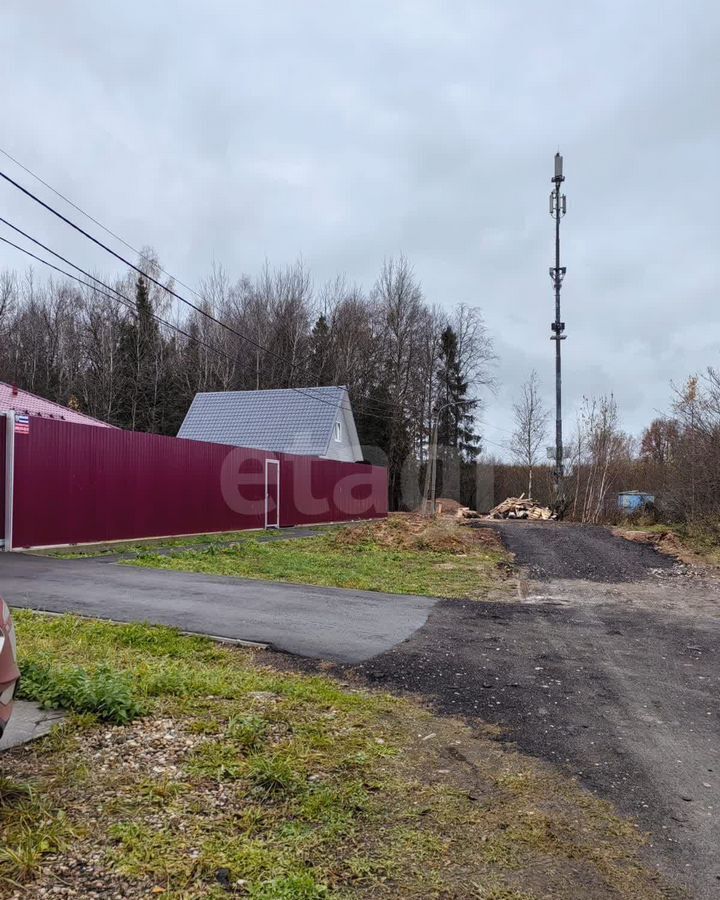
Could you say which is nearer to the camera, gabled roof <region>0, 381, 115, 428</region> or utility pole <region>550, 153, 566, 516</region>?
gabled roof <region>0, 381, 115, 428</region>

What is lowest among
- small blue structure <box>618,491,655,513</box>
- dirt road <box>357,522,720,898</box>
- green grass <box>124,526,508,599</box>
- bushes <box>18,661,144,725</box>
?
green grass <box>124,526,508,599</box>

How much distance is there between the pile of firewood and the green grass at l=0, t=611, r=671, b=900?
83.0 feet

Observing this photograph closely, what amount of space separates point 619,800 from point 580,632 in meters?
3.71

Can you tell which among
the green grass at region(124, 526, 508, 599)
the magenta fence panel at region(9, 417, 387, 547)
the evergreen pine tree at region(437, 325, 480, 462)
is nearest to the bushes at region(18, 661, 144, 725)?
the green grass at region(124, 526, 508, 599)

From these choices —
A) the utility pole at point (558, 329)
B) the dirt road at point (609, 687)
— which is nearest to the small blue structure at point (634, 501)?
the utility pole at point (558, 329)

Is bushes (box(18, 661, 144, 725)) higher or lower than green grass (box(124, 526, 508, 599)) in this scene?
higher

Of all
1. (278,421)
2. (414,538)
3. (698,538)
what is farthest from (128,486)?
(278,421)

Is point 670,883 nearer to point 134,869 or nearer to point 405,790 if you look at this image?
point 405,790

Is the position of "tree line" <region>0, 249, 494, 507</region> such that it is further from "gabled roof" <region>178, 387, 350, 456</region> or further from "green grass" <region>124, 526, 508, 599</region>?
"green grass" <region>124, 526, 508, 599</region>

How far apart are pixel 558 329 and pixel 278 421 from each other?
41.9ft

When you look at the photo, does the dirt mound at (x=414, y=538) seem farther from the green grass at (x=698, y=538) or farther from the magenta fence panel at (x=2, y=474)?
the magenta fence panel at (x=2, y=474)

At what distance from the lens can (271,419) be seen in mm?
29781

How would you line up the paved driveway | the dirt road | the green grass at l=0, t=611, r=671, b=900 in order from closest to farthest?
the green grass at l=0, t=611, r=671, b=900 < the dirt road < the paved driveway

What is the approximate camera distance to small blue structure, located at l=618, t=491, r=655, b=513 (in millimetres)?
24297
